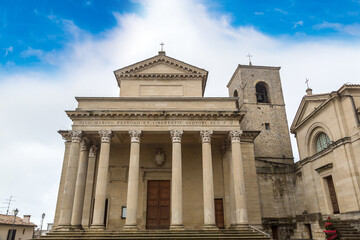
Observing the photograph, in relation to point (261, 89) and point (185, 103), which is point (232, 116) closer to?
point (185, 103)

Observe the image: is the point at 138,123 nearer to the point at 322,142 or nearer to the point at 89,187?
the point at 89,187

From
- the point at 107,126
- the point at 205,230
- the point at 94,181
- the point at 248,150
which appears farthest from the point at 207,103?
the point at 94,181

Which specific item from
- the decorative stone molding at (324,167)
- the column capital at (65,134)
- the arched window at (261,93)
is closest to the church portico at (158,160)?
the column capital at (65,134)

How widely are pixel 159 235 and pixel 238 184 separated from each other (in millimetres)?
5468

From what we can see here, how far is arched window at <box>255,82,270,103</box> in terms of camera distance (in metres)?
31.2

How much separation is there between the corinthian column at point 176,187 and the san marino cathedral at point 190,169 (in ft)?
0.19

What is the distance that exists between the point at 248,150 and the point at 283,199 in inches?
233

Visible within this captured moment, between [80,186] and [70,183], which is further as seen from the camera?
[80,186]

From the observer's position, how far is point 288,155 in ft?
91.8

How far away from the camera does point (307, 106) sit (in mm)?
22016

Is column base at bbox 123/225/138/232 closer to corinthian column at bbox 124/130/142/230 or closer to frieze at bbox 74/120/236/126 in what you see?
corinthian column at bbox 124/130/142/230

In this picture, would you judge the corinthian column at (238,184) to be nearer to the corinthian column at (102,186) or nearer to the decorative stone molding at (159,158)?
the decorative stone molding at (159,158)

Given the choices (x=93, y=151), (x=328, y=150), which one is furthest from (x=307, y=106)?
(x=93, y=151)

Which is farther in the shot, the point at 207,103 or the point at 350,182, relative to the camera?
the point at 207,103
